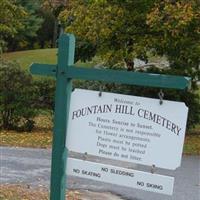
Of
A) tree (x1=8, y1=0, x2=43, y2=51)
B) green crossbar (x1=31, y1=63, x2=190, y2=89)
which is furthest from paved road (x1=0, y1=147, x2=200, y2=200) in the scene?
tree (x1=8, y1=0, x2=43, y2=51)

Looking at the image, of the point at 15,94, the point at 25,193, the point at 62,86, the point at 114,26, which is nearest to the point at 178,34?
the point at 114,26

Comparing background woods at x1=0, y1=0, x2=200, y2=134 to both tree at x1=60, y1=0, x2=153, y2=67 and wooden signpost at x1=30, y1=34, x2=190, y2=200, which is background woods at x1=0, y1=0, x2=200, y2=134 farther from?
wooden signpost at x1=30, y1=34, x2=190, y2=200

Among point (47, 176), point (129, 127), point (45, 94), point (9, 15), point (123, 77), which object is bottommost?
point (47, 176)

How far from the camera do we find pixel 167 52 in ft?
48.6

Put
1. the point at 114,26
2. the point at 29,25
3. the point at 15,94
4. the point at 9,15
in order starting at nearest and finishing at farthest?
the point at 114,26 < the point at 15,94 < the point at 9,15 < the point at 29,25

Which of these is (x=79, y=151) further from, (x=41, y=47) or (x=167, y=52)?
(x=41, y=47)

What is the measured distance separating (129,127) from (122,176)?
1.28 feet

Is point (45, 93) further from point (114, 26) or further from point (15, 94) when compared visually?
point (114, 26)

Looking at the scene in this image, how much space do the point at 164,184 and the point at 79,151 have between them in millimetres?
741

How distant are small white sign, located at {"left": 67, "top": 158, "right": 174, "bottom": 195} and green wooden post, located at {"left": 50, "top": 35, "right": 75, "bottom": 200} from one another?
80 millimetres

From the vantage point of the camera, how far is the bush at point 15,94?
48.8ft

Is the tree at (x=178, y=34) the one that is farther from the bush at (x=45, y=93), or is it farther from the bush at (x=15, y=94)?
the bush at (x=15, y=94)

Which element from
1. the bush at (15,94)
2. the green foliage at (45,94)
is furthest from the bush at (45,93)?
the bush at (15,94)

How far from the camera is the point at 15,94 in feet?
49.1
